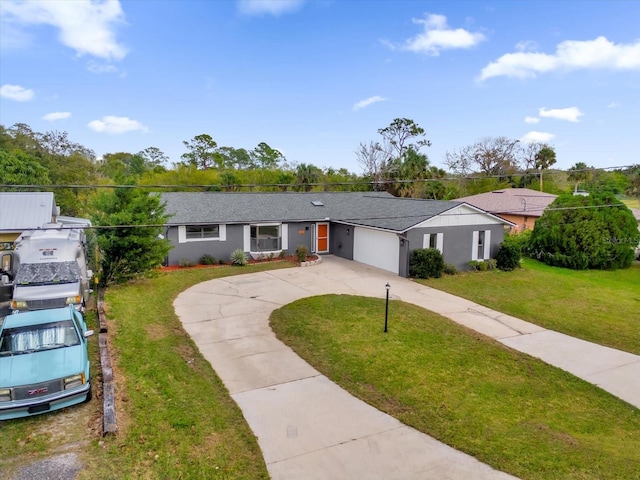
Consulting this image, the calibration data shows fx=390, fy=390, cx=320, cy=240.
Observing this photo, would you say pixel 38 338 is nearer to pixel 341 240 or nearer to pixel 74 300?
pixel 74 300

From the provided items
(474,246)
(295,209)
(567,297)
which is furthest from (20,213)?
(567,297)

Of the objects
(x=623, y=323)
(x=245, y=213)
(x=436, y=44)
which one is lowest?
(x=623, y=323)

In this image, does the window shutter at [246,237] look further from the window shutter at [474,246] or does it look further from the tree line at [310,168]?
the window shutter at [474,246]

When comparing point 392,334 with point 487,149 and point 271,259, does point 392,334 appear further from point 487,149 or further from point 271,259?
point 487,149

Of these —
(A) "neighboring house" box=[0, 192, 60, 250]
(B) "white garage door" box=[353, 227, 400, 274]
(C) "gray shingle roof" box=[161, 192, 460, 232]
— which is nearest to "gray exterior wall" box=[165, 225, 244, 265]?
(C) "gray shingle roof" box=[161, 192, 460, 232]

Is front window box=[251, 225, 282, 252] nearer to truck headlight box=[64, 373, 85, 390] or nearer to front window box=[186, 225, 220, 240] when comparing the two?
front window box=[186, 225, 220, 240]

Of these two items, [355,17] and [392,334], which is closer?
[392,334]

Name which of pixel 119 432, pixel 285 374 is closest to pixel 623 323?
pixel 285 374

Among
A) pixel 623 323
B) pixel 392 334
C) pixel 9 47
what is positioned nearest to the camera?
pixel 392 334
